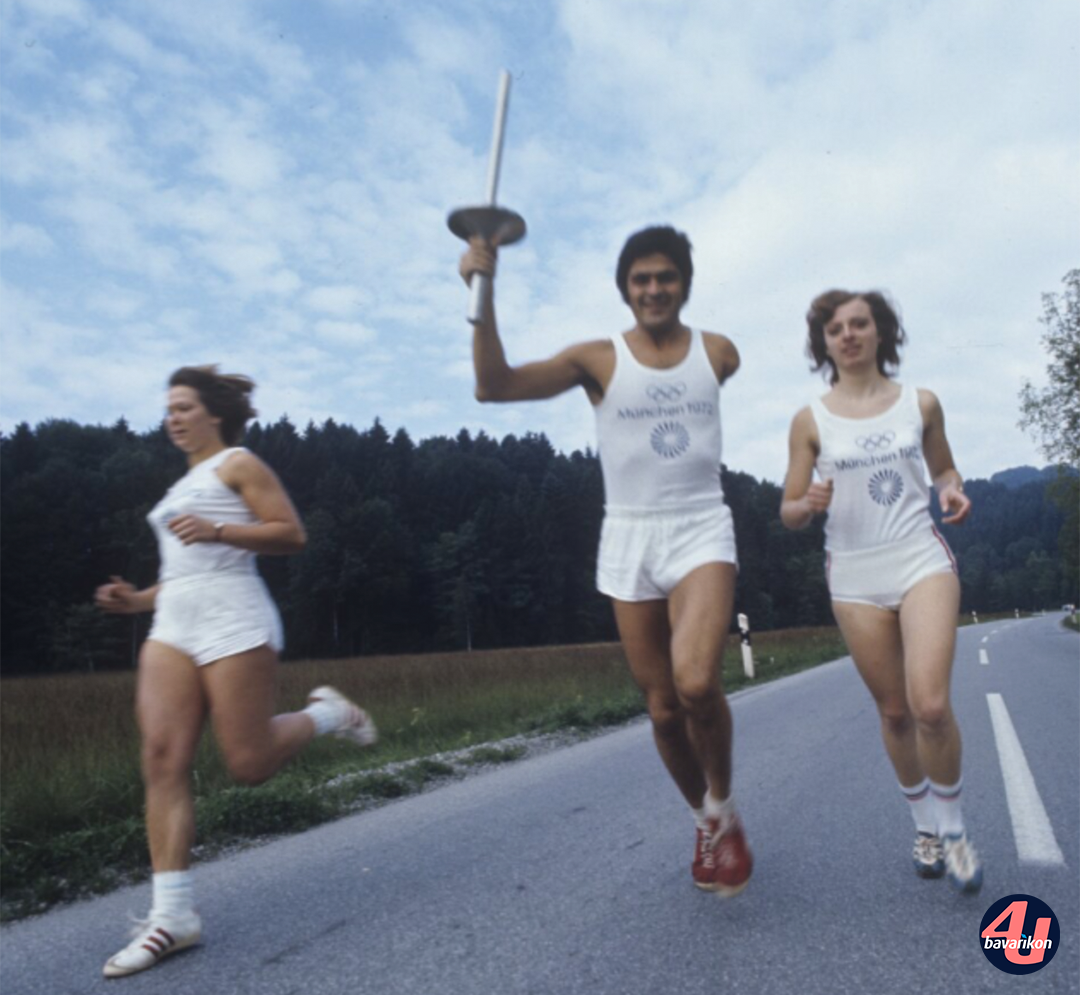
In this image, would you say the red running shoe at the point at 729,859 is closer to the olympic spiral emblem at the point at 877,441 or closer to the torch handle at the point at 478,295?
the olympic spiral emblem at the point at 877,441

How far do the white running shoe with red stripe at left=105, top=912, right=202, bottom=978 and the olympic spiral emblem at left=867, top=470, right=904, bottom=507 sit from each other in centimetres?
257

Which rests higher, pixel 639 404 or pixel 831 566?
pixel 639 404

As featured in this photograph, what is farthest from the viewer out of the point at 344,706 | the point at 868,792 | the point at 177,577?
the point at 868,792

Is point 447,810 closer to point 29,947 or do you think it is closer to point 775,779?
point 775,779

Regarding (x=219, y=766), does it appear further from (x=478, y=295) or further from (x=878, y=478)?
(x=878, y=478)

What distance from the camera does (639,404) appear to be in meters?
3.43

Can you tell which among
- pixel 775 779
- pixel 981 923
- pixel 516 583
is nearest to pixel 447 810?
pixel 775 779

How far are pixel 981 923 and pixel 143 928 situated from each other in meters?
2.51

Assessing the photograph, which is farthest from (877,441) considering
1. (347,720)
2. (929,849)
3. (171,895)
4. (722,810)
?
(171,895)

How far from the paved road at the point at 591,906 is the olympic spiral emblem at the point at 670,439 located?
1487 millimetres

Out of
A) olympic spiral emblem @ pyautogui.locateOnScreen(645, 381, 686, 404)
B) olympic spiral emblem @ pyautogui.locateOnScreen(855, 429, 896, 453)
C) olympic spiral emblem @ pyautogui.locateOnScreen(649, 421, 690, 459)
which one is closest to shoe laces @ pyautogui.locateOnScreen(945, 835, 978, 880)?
olympic spiral emblem @ pyautogui.locateOnScreen(855, 429, 896, 453)

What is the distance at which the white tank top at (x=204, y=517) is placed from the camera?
3.37 metres

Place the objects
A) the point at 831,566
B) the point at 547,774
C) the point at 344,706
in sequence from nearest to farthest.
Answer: the point at 831,566, the point at 344,706, the point at 547,774

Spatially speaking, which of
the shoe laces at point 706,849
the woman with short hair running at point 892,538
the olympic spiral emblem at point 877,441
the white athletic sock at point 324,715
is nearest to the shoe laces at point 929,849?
the woman with short hair running at point 892,538
